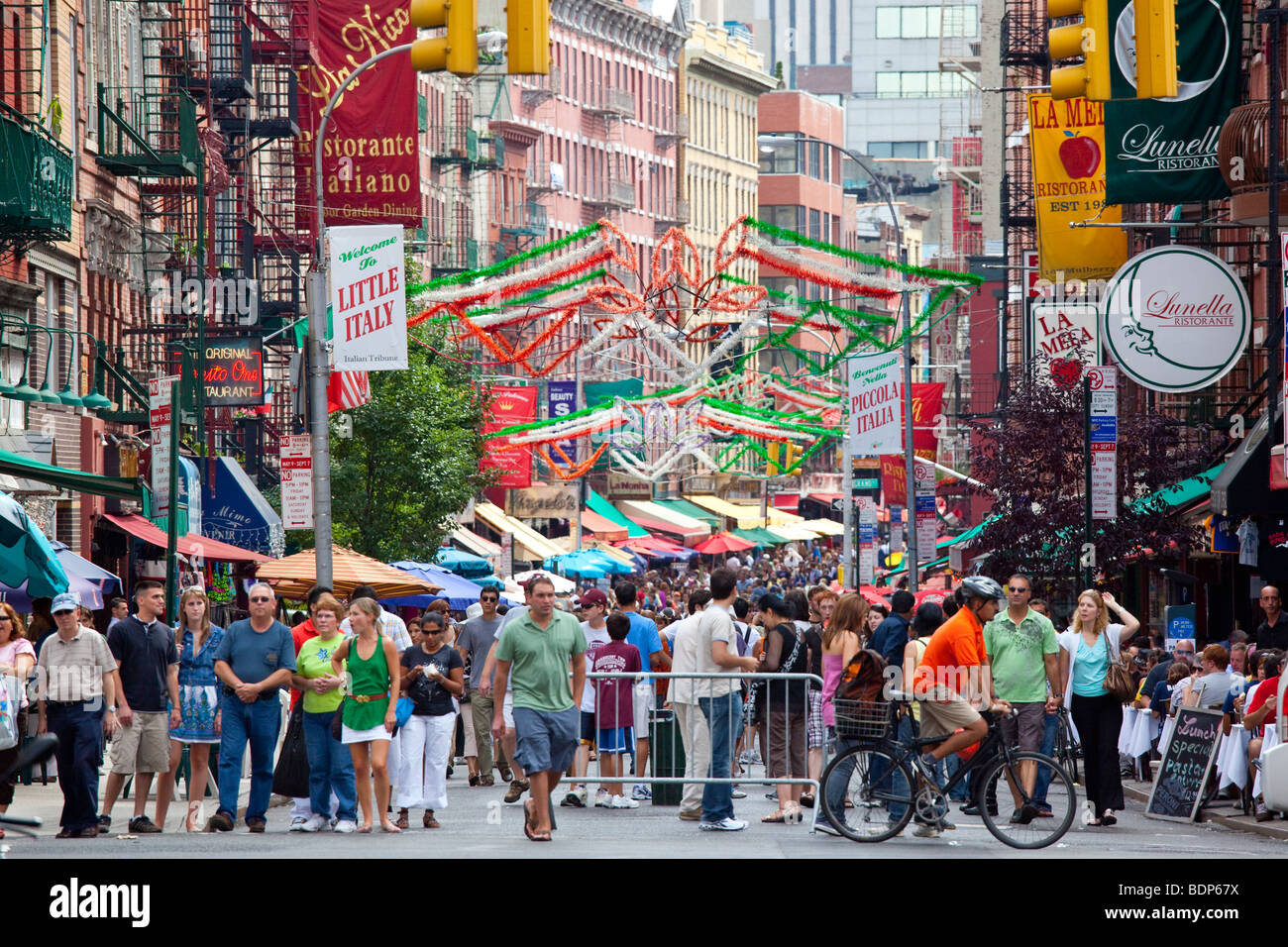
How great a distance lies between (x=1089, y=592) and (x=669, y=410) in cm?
3225

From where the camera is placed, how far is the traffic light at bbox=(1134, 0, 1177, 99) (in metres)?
14.2

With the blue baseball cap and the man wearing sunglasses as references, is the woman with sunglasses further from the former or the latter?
the blue baseball cap

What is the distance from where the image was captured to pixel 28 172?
24.7 m

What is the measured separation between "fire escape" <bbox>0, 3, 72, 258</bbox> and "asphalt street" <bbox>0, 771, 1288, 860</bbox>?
739cm

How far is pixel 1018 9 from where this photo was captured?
5362 centimetres

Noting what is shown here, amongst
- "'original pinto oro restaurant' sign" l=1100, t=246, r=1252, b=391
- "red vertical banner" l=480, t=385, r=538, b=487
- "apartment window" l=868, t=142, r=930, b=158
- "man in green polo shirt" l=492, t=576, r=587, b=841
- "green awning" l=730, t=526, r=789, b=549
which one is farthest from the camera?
"apartment window" l=868, t=142, r=930, b=158

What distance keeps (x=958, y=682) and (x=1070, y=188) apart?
2065 centimetres

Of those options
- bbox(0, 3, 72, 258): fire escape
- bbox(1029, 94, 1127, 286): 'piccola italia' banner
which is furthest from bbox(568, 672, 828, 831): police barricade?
bbox(1029, 94, 1127, 286): 'piccola italia' banner

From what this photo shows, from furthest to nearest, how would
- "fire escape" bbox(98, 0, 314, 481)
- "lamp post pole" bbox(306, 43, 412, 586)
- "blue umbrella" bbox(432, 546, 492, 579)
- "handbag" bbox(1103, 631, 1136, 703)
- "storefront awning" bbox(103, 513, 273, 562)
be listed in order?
1. "blue umbrella" bbox(432, 546, 492, 579)
2. "fire escape" bbox(98, 0, 314, 481)
3. "storefront awning" bbox(103, 513, 273, 562)
4. "lamp post pole" bbox(306, 43, 412, 586)
5. "handbag" bbox(1103, 631, 1136, 703)

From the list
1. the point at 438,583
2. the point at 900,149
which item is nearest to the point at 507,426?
the point at 438,583

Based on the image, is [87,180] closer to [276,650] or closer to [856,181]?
[276,650]

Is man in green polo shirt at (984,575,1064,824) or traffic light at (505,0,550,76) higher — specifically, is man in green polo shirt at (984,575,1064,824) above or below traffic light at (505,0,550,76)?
below

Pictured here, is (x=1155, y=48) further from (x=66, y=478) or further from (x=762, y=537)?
(x=762, y=537)
